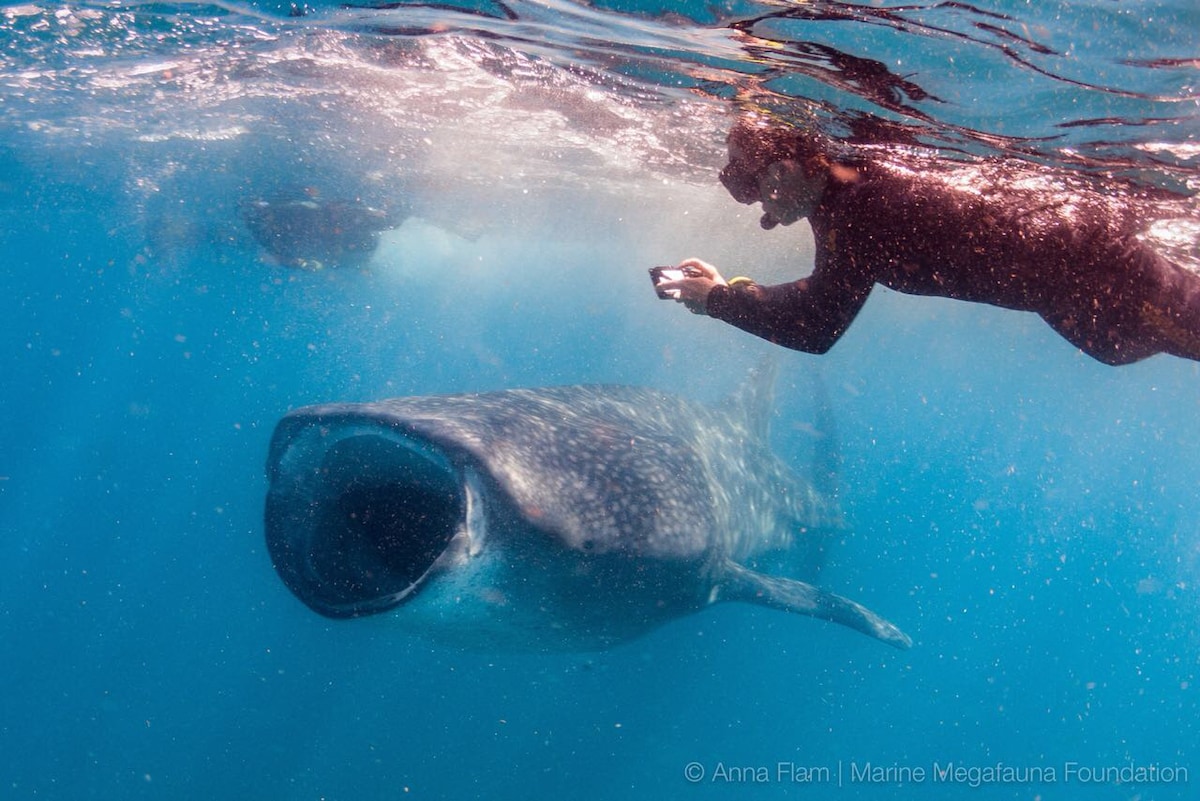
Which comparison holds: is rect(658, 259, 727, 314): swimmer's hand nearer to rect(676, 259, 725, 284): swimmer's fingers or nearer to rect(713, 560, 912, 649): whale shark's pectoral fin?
rect(676, 259, 725, 284): swimmer's fingers

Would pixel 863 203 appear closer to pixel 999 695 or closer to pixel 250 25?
pixel 250 25

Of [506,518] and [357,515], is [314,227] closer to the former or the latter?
[357,515]

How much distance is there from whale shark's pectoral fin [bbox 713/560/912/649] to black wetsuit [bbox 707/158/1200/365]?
2.66 metres

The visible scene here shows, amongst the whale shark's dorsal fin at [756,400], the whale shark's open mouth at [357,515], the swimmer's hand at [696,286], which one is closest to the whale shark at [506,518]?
the whale shark's open mouth at [357,515]

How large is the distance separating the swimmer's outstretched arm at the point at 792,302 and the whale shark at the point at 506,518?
49.8 inches

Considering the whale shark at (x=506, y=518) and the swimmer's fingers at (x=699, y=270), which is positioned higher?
the swimmer's fingers at (x=699, y=270)

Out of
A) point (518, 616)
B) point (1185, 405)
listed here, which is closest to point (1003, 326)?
point (1185, 405)

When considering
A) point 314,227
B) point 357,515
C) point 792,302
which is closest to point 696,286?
point 792,302

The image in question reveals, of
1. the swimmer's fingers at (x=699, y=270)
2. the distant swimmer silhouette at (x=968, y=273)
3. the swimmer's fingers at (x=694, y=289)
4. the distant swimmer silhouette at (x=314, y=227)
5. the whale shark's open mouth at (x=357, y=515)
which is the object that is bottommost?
the distant swimmer silhouette at (x=314, y=227)

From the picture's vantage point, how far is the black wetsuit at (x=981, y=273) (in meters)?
3.49

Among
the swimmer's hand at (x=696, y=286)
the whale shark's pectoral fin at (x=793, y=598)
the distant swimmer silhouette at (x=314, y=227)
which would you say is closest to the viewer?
the swimmer's hand at (x=696, y=286)

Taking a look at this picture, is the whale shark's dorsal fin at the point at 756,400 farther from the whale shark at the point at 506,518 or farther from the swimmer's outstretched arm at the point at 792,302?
the swimmer's outstretched arm at the point at 792,302

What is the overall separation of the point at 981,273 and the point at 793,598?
12.5 ft

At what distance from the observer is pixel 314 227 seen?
826 inches
